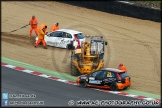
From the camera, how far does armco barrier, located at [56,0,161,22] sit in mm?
37688

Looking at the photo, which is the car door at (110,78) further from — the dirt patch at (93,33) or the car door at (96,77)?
the dirt patch at (93,33)

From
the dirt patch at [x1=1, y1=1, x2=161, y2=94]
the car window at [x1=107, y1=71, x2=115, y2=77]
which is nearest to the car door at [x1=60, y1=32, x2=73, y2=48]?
the dirt patch at [x1=1, y1=1, x2=161, y2=94]

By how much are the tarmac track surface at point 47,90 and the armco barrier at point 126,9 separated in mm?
13112

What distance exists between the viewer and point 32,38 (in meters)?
35.0

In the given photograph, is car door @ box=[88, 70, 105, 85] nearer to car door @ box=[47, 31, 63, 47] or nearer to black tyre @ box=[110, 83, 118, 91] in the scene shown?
black tyre @ box=[110, 83, 118, 91]

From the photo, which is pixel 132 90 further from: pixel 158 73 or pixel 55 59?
pixel 55 59

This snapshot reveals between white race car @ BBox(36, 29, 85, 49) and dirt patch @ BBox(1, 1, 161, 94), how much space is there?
384 millimetres

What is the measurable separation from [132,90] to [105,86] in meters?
1.34

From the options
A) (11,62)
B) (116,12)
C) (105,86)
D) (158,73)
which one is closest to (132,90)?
(105,86)

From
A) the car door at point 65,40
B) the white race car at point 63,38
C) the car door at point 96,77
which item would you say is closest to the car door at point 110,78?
the car door at point 96,77

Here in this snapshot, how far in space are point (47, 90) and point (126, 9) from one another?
1543 centimetres

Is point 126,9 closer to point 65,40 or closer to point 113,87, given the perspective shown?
point 65,40

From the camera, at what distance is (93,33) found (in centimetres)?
3691

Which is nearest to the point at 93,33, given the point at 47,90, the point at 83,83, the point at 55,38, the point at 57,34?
the point at 57,34
